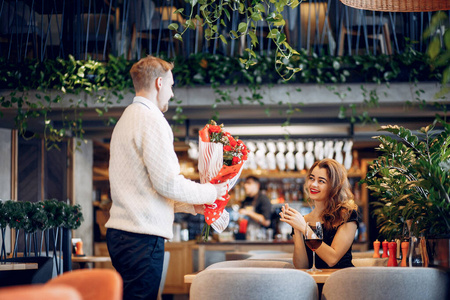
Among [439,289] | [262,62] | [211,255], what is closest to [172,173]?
[439,289]

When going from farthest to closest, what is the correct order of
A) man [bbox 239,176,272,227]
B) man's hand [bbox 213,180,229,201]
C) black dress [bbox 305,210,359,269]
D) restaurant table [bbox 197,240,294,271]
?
1. man [bbox 239,176,272,227]
2. restaurant table [bbox 197,240,294,271]
3. black dress [bbox 305,210,359,269]
4. man's hand [bbox 213,180,229,201]

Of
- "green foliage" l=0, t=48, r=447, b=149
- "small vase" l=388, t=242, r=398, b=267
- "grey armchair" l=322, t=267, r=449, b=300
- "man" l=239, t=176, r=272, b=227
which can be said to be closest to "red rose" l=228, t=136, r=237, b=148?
"grey armchair" l=322, t=267, r=449, b=300

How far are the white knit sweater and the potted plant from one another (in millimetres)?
1034

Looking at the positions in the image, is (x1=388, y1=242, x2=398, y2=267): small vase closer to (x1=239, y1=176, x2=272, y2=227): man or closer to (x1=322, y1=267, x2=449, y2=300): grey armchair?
(x1=322, y1=267, x2=449, y2=300): grey armchair

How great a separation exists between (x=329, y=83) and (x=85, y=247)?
411cm

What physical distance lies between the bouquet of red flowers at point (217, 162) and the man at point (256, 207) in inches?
225

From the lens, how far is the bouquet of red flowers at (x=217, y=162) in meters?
2.63

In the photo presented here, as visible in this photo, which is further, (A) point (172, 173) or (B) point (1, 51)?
(B) point (1, 51)

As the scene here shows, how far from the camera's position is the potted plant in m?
2.67

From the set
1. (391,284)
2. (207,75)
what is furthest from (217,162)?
(207,75)

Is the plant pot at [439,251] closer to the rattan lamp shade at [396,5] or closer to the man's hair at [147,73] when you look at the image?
the rattan lamp shade at [396,5]

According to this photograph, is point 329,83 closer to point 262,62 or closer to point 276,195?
point 262,62

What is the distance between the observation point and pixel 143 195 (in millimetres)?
2416

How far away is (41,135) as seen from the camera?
7.78 metres
